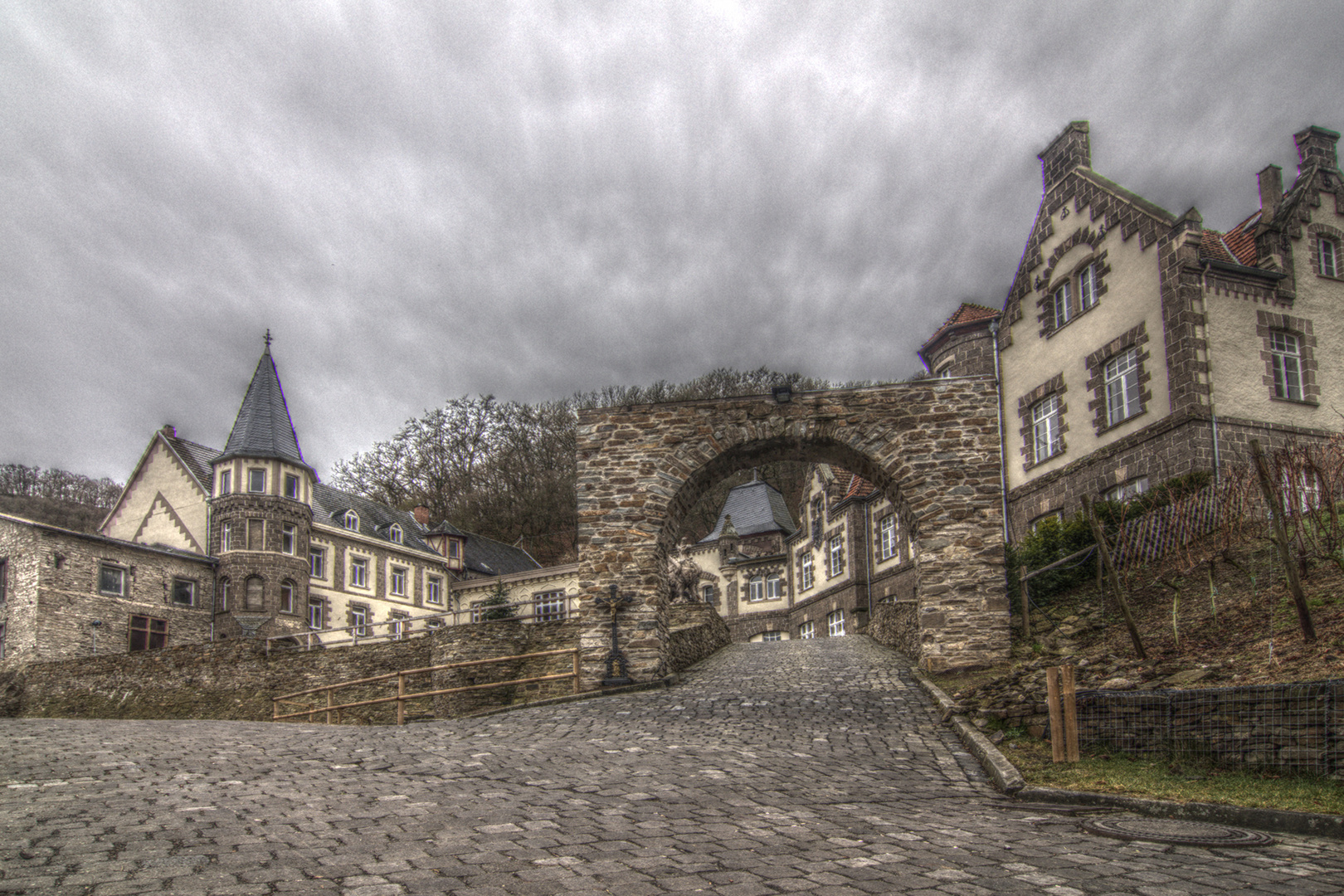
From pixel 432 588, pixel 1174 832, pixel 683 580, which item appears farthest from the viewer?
pixel 432 588

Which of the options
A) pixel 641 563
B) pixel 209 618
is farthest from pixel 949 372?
pixel 209 618

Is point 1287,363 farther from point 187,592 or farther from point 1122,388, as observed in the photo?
point 187,592

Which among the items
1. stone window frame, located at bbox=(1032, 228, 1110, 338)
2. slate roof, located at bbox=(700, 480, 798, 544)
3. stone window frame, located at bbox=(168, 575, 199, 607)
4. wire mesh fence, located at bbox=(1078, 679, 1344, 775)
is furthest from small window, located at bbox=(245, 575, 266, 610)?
wire mesh fence, located at bbox=(1078, 679, 1344, 775)

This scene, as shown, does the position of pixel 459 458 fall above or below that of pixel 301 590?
above

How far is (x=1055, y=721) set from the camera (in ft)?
30.5

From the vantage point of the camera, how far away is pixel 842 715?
13.1 meters

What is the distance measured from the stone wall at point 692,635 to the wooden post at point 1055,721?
952cm

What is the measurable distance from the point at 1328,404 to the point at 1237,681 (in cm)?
1504

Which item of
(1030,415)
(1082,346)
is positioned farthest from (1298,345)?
(1030,415)

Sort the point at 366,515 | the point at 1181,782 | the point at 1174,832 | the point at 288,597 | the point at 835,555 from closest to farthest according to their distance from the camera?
the point at 1174,832, the point at 1181,782, the point at 835,555, the point at 288,597, the point at 366,515

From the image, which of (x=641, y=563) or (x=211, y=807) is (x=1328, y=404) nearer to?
(x=641, y=563)

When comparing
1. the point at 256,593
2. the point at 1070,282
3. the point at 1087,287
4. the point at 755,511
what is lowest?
the point at 256,593

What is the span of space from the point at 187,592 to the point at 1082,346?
33101 millimetres

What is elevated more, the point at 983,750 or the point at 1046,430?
the point at 1046,430
